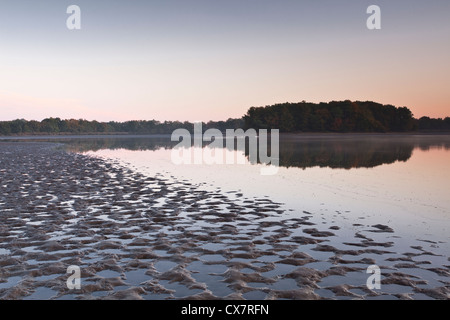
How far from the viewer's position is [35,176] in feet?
92.6

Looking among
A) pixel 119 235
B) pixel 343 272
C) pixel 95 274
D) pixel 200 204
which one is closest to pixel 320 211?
pixel 200 204

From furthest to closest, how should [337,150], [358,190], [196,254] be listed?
[337,150], [358,190], [196,254]

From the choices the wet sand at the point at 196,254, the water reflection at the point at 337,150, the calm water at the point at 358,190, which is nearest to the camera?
the wet sand at the point at 196,254

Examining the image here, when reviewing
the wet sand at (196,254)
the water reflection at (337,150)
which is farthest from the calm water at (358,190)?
the water reflection at (337,150)

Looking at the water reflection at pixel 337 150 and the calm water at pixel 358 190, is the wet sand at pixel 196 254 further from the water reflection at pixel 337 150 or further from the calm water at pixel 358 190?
the water reflection at pixel 337 150

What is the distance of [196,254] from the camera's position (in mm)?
10602

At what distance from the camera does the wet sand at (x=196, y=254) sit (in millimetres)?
8102

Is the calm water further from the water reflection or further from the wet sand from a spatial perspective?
the water reflection

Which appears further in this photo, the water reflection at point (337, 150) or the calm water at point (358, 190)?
the water reflection at point (337, 150)

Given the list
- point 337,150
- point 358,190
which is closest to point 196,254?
point 358,190

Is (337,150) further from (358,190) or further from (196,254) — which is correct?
(196,254)

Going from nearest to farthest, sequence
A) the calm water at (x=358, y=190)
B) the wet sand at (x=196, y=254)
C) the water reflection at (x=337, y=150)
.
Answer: the wet sand at (x=196, y=254), the calm water at (x=358, y=190), the water reflection at (x=337, y=150)

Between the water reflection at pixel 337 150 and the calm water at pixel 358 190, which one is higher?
the water reflection at pixel 337 150
